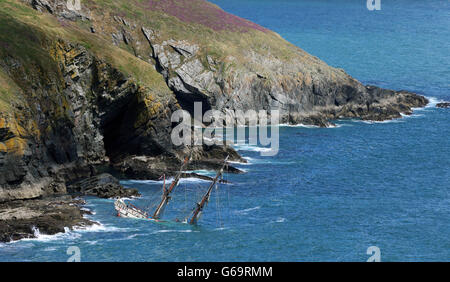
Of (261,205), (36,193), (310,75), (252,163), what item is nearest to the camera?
(36,193)

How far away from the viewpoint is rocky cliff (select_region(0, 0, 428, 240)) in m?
92.3

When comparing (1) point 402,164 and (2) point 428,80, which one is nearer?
(1) point 402,164

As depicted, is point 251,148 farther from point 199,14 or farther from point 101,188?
point 199,14

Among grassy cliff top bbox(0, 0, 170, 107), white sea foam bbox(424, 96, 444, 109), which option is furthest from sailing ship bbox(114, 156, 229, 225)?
white sea foam bbox(424, 96, 444, 109)

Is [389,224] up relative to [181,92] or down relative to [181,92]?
down

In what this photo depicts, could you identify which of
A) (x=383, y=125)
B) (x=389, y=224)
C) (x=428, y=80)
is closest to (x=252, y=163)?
(x=389, y=224)

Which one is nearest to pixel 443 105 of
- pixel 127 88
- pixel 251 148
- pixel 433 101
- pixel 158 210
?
pixel 433 101

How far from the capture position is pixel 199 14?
173250 millimetres

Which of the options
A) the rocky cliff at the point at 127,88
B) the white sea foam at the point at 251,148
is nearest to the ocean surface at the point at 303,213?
the white sea foam at the point at 251,148

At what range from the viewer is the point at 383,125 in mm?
152500

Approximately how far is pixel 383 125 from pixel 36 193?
275 feet
